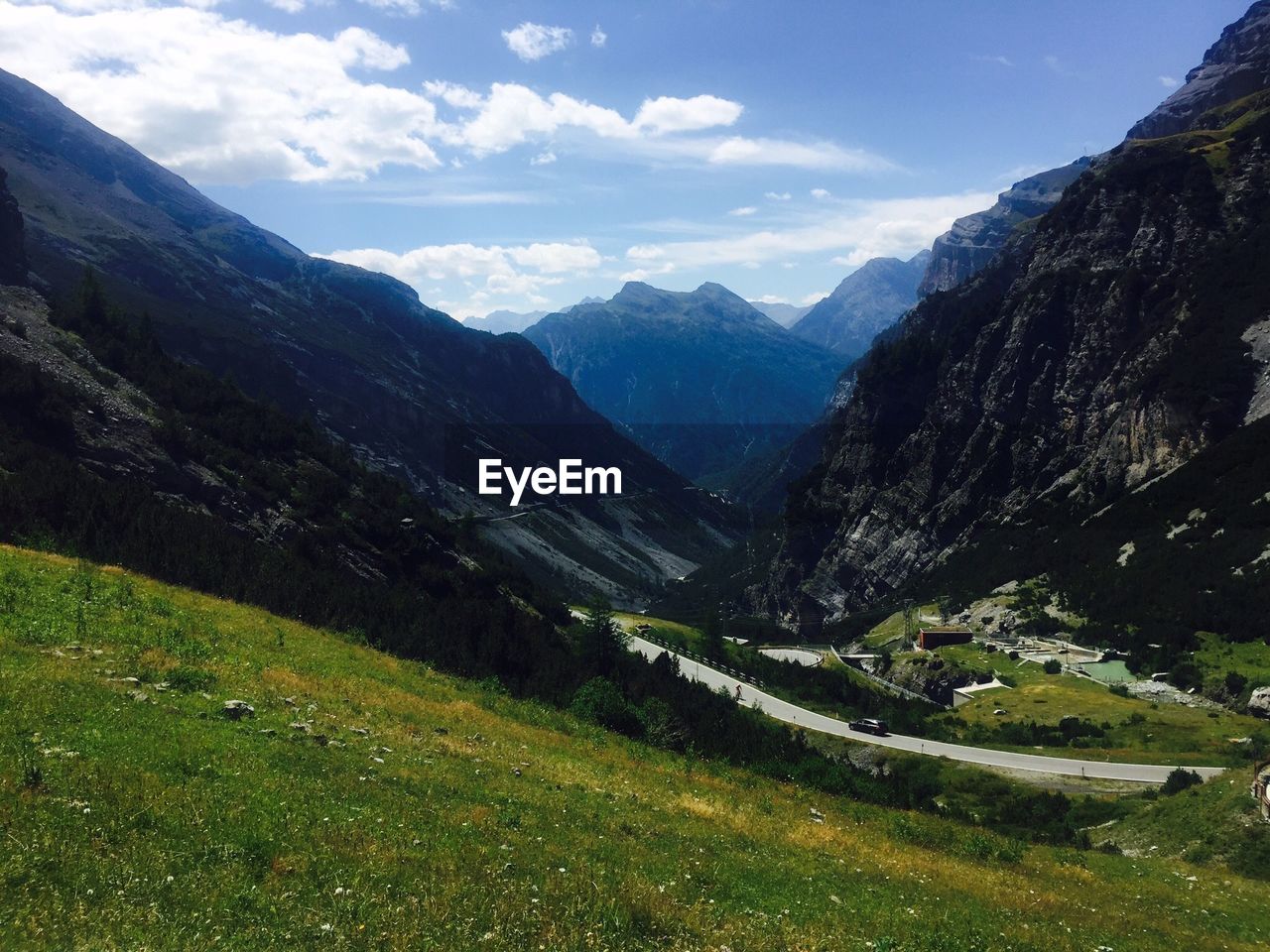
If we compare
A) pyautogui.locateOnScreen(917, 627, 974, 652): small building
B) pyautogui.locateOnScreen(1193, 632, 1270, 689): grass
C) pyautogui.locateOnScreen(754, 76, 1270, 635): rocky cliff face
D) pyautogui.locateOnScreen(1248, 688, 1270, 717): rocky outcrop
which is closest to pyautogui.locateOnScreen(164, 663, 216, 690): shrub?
pyautogui.locateOnScreen(1248, 688, 1270, 717): rocky outcrop

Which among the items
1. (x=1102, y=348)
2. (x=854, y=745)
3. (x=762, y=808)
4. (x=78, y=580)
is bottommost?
(x=854, y=745)

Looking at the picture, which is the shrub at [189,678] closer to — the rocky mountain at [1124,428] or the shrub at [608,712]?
the shrub at [608,712]

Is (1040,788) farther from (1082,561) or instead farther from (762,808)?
(1082,561)

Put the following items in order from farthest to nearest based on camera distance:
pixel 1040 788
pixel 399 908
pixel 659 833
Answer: pixel 1040 788, pixel 659 833, pixel 399 908

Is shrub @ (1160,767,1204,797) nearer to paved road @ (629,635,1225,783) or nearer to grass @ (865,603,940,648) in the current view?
paved road @ (629,635,1225,783)

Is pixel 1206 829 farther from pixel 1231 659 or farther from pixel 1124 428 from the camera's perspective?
pixel 1124 428

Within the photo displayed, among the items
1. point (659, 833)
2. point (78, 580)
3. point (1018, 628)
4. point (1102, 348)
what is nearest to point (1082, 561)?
point (1018, 628)

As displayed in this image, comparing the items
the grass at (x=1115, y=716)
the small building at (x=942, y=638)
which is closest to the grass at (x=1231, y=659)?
the grass at (x=1115, y=716)

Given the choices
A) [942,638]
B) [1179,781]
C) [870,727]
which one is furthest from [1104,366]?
[1179,781]
